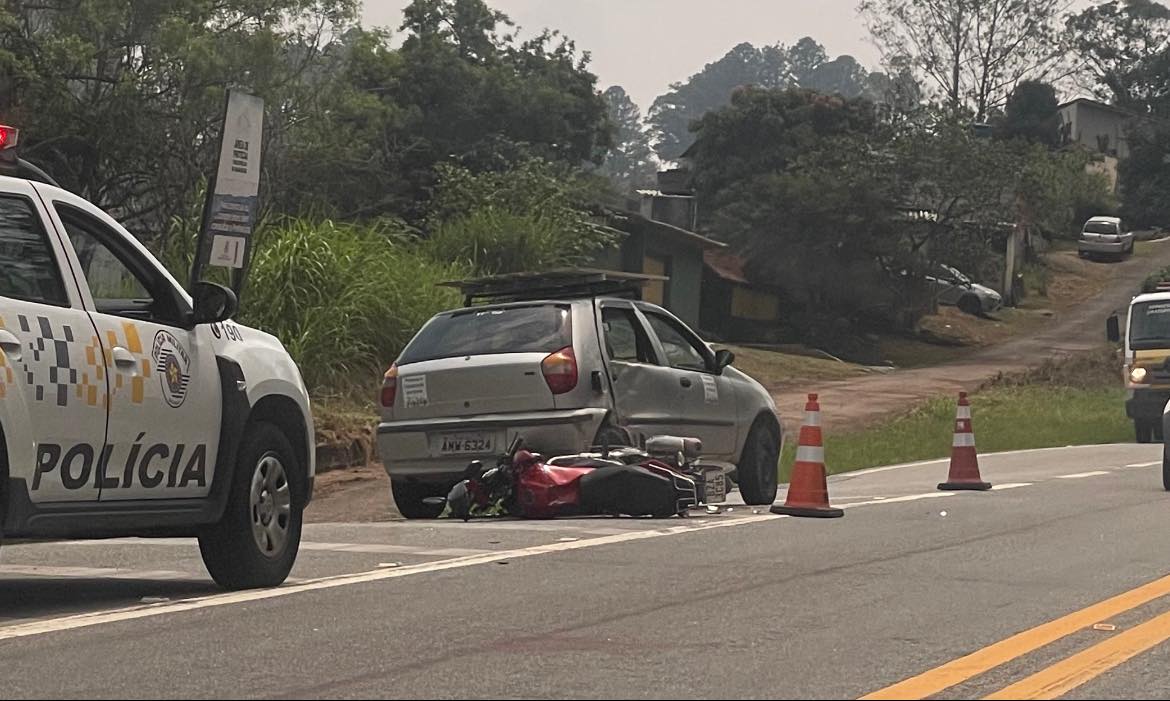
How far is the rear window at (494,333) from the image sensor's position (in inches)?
508

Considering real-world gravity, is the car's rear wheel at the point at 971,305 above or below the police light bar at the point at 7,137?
above

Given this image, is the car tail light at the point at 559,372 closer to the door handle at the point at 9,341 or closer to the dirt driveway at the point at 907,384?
the dirt driveway at the point at 907,384

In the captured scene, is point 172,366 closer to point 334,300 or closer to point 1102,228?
point 334,300

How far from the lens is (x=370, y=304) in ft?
73.9

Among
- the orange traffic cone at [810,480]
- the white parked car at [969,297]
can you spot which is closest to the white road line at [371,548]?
the orange traffic cone at [810,480]

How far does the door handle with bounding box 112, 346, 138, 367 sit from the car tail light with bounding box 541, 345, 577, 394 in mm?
5050

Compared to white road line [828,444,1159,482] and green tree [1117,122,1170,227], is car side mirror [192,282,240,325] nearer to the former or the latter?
white road line [828,444,1159,482]

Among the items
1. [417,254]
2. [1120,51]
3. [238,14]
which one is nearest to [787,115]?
[238,14]

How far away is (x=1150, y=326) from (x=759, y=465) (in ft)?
43.3

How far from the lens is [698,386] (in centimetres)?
1386

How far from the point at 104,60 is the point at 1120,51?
247 ft

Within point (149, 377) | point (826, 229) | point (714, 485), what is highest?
point (826, 229)

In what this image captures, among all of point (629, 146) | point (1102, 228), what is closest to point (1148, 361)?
point (1102, 228)

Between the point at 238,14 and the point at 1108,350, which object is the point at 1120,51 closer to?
the point at 1108,350
